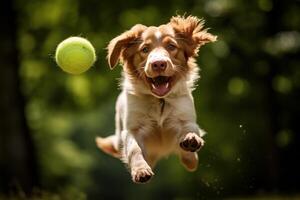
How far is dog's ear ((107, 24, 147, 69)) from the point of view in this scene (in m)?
7.07

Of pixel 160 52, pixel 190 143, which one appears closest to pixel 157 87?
pixel 160 52

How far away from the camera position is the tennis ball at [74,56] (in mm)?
6918

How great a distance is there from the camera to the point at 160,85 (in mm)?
6770

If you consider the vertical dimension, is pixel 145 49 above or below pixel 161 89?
above

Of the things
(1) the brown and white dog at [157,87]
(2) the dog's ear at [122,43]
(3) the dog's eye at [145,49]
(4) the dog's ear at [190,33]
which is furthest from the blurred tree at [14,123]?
(3) the dog's eye at [145,49]

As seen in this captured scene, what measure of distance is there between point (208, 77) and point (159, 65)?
11973 mm

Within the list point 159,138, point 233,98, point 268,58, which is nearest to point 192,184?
point 233,98

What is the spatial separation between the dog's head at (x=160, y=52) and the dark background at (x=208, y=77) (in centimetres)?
748

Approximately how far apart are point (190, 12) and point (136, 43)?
380 inches

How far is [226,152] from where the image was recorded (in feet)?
77.5

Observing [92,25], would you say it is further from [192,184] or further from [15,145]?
[192,184]

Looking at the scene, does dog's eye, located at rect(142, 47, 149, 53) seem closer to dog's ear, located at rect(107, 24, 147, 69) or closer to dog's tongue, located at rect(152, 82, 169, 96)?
dog's ear, located at rect(107, 24, 147, 69)

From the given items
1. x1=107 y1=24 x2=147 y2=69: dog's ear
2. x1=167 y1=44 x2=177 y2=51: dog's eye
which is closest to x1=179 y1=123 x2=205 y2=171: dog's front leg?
Result: x1=167 y1=44 x2=177 y2=51: dog's eye

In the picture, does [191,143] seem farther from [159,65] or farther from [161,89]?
[159,65]
